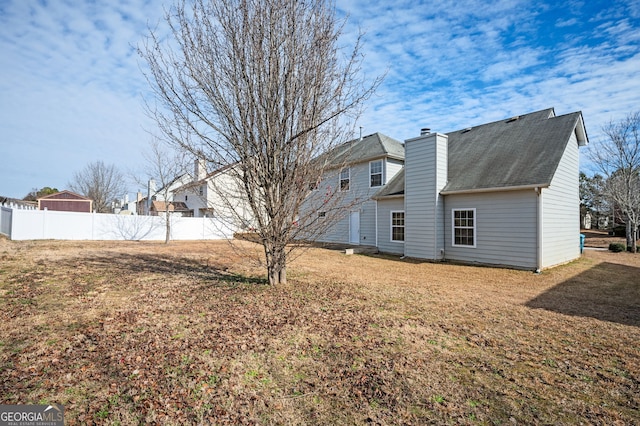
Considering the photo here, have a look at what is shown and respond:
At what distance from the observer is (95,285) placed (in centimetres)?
703

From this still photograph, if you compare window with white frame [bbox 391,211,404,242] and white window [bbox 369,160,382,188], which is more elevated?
white window [bbox 369,160,382,188]

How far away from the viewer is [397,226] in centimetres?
1474

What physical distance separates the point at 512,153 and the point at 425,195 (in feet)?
11.4

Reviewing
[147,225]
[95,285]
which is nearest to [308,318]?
[95,285]

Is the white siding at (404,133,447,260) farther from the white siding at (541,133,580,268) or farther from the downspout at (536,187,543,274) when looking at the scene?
the white siding at (541,133,580,268)

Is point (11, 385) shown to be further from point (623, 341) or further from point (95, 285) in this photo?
point (623, 341)

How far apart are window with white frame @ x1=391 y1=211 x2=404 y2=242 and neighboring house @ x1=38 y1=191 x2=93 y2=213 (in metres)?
31.3

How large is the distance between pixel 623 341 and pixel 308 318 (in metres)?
4.56

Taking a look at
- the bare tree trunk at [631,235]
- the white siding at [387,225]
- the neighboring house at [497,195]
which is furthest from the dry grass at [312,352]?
the bare tree trunk at [631,235]

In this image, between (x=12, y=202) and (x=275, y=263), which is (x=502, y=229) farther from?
(x=12, y=202)

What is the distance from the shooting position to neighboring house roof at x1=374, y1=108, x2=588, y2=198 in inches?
427

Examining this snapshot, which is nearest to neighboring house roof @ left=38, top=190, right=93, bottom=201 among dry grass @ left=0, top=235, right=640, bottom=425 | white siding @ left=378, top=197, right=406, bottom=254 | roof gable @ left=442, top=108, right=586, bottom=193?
dry grass @ left=0, top=235, right=640, bottom=425

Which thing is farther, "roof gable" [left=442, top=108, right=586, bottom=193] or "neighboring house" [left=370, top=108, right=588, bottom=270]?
"roof gable" [left=442, top=108, right=586, bottom=193]

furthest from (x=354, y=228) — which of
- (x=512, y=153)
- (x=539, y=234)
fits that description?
(x=539, y=234)
